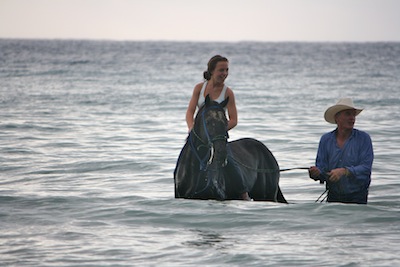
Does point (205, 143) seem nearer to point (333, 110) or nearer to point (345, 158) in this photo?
point (333, 110)

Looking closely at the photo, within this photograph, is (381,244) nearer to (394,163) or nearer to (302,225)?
(302,225)

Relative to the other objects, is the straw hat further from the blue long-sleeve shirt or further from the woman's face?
the woman's face

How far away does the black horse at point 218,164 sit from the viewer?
379 inches

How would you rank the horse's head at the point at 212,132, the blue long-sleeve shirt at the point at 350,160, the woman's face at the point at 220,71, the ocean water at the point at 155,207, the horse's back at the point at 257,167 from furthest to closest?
the horse's back at the point at 257,167 → the woman's face at the point at 220,71 → the blue long-sleeve shirt at the point at 350,160 → the horse's head at the point at 212,132 → the ocean water at the point at 155,207

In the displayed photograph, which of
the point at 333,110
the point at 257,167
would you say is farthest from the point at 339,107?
the point at 257,167

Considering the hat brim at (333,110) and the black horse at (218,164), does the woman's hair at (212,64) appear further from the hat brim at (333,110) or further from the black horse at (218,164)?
the hat brim at (333,110)

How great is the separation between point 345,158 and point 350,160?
60 mm

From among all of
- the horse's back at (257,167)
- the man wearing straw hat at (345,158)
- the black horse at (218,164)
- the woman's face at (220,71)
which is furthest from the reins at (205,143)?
the man wearing straw hat at (345,158)

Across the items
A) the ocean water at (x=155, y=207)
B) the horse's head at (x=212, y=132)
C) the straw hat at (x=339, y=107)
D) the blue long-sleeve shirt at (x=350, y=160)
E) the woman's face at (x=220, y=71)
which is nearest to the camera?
the ocean water at (x=155, y=207)

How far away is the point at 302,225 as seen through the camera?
1039 cm

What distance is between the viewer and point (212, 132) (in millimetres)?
9594

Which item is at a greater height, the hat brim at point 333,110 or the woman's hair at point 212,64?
the woman's hair at point 212,64

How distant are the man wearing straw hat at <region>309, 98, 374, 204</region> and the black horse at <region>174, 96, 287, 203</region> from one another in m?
1.00

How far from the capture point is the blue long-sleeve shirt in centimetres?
974
